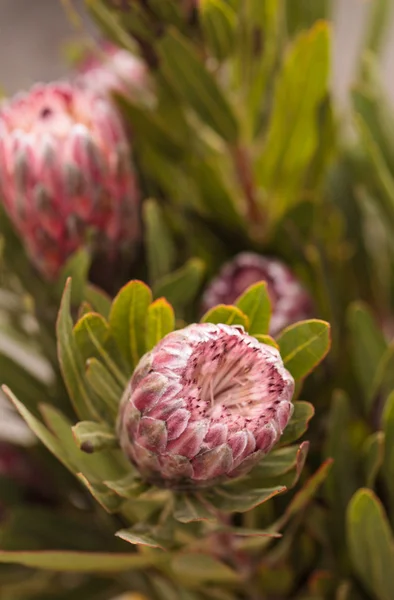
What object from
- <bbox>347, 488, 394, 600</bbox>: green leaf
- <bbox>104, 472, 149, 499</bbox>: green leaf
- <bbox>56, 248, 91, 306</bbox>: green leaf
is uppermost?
<bbox>56, 248, 91, 306</bbox>: green leaf

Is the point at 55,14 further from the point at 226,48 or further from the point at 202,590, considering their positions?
the point at 202,590

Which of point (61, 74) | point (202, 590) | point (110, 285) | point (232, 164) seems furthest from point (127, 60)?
point (61, 74)

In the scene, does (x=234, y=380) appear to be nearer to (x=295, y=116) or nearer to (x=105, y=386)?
(x=105, y=386)

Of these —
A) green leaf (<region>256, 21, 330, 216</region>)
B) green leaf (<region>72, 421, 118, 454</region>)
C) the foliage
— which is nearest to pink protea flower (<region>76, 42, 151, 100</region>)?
the foliage

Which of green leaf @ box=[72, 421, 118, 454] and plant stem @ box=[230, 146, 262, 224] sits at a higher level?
plant stem @ box=[230, 146, 262, 224]

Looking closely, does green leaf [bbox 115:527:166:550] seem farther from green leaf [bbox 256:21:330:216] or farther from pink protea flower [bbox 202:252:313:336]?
green leaf [bbox 256:21:330:216]

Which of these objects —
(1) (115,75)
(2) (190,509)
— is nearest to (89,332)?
(2) (190,509)
